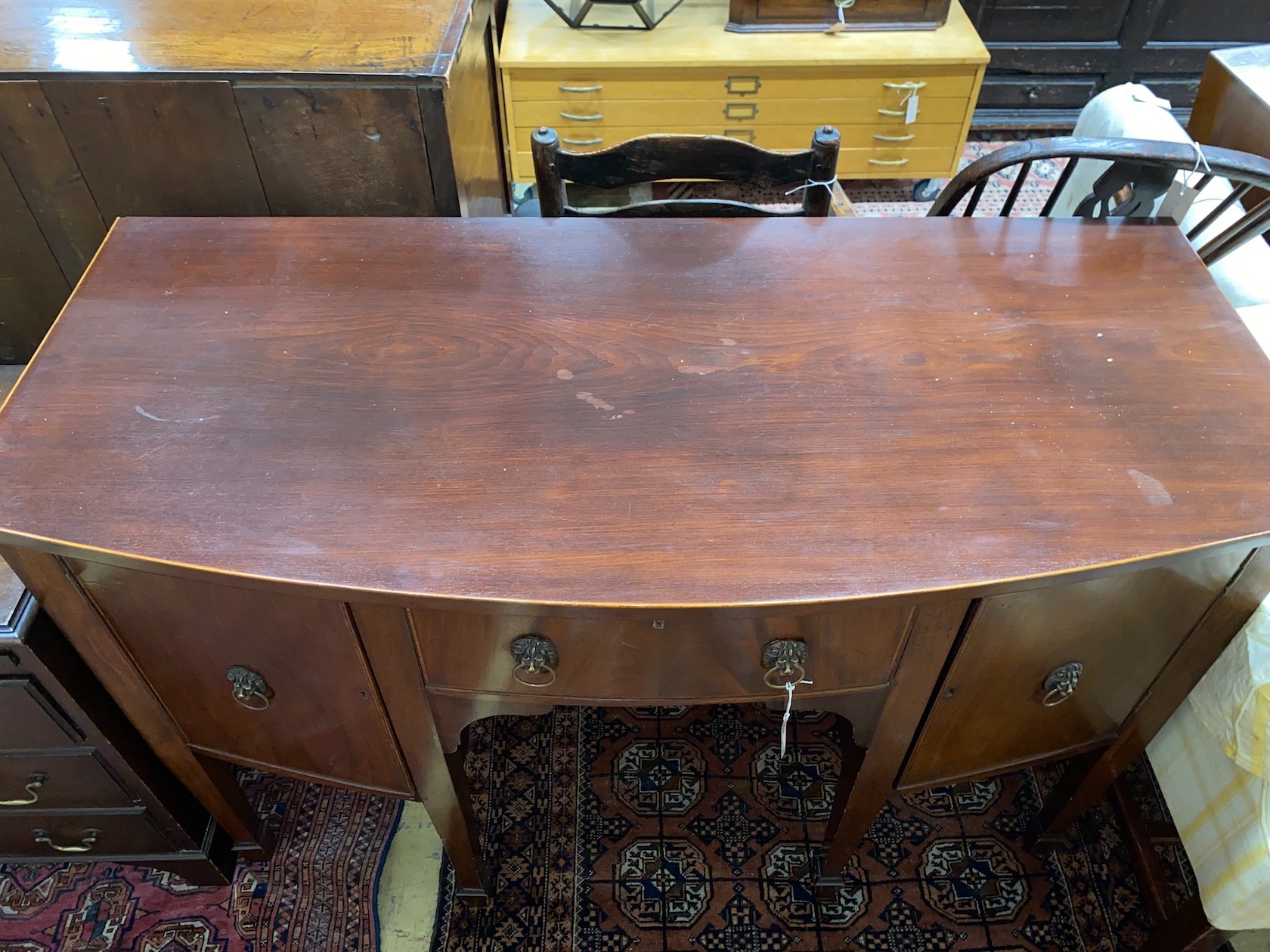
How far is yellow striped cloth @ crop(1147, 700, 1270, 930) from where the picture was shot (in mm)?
1036

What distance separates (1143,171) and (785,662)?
84cm

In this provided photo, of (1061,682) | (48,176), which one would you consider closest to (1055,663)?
(1061,682)

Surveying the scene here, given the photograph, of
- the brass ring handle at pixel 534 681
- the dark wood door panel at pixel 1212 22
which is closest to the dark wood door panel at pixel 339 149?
the brass ring handle at pixel 534 681

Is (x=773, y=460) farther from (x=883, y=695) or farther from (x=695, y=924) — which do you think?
(x=695, y=924)

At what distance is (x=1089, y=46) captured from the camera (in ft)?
9.09

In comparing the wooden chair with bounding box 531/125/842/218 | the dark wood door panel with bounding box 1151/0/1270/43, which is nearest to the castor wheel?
the dark wood door panel with bounding box 1151/0/1270/43

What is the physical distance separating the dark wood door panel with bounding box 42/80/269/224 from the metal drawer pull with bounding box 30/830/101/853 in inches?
35.0

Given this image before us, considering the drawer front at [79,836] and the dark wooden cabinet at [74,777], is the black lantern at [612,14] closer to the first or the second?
the dark wooden cabinet at [74,777]

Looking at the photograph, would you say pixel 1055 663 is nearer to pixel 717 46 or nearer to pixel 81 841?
pixel 81 841

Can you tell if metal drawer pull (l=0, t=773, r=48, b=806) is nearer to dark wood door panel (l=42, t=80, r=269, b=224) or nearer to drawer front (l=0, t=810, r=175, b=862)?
drawer front (l=0, t=810, r=175, b=862)

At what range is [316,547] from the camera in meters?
0.79

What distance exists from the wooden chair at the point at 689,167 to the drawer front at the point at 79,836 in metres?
1.04

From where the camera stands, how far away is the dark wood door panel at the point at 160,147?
1186 millimetres

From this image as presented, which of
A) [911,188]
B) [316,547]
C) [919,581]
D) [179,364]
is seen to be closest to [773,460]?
[919,581]
